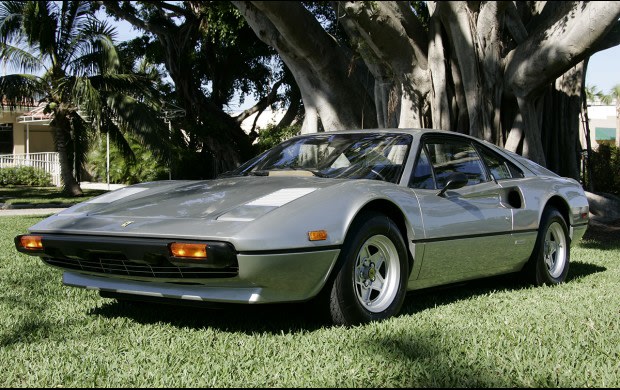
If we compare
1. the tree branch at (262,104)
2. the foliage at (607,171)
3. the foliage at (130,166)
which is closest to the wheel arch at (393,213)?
the foliage at (607,171)

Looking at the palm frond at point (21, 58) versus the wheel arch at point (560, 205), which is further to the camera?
the palm frond at point (21, 58)

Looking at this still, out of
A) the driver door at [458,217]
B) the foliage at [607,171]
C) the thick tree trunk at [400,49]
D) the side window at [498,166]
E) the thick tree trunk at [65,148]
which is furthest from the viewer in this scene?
the thick tree trunk at [65,148]

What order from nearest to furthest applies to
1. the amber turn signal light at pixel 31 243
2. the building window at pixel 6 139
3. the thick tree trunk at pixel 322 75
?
the amber turn signal light at pixel 31 243 < the thick tree trunk at pixel 322 75 < the building window at pixel 6 139

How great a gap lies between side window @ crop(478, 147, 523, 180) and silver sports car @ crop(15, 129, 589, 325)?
1cm

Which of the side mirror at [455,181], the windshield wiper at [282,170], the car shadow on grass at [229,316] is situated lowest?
the car shadow on grass at [229,316]

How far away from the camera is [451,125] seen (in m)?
10.3

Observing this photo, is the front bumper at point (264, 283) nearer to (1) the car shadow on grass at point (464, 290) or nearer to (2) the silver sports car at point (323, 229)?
(2) the silver sports car at point (323, 229)

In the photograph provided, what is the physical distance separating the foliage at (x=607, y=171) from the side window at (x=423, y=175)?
13038 millimetres

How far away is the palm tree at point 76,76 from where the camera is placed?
1909 centimetres

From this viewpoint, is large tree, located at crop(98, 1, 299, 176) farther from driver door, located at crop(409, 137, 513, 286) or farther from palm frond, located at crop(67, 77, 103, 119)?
driver door, located at crop(409, 137, 513, 286)

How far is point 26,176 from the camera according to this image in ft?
97.2

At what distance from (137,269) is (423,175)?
2058mm

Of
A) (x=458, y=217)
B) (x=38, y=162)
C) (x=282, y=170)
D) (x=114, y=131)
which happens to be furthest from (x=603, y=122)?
(x=282, y=170)

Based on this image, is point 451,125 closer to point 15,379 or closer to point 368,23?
point 368,23
